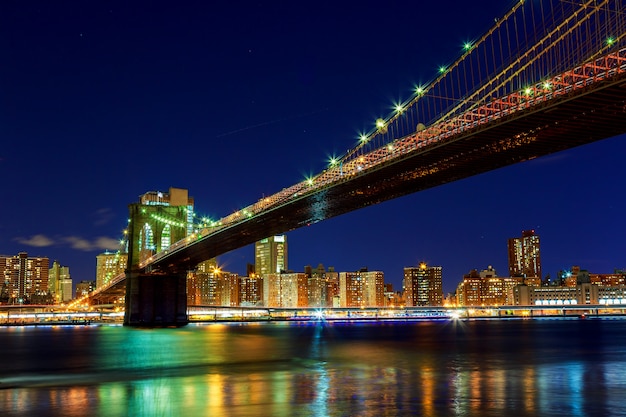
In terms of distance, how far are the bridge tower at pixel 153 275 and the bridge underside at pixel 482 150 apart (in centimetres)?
2487

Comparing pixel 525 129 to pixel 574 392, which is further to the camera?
pixel 525 129

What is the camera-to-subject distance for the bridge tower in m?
80.1

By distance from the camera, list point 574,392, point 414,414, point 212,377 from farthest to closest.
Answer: point 212,377, point 574,392, point 414,414

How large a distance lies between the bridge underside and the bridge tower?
81.6 ft

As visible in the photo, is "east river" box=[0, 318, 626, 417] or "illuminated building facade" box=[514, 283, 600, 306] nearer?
"east river" box=[0, 318, 626, 417]

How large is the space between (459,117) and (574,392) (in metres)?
16.6

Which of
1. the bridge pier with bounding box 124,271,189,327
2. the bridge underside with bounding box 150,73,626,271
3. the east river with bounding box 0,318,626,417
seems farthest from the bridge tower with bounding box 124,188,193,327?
the east river with bounding box 0,318,626,417

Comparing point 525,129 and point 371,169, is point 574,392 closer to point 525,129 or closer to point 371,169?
point 525,129

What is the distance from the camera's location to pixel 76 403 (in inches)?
770

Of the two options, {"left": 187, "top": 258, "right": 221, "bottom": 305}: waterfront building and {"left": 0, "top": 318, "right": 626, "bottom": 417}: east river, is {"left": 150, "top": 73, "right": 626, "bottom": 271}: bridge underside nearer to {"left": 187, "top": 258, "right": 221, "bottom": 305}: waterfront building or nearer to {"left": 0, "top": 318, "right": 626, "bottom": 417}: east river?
{"left": 0, "top": 318, "right": 626, "bottom": 417}: east river

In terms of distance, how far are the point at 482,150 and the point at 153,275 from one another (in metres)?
51.9

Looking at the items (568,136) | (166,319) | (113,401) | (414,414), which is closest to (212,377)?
(113,401)

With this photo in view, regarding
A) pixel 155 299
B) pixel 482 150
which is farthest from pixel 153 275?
pixel 482 150

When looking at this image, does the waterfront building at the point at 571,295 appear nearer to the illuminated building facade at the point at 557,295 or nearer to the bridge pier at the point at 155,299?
the illuminated building facade at the point at 557,295
